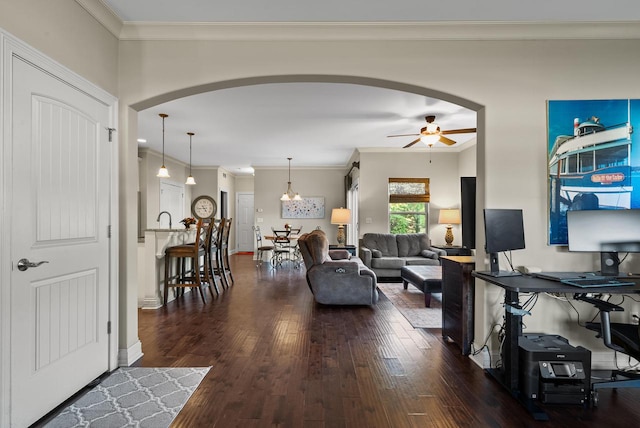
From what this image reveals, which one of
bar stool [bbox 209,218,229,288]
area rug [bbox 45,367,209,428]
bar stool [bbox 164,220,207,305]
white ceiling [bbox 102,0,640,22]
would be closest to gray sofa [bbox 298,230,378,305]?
bar stool [bbox 164,220,207,305]

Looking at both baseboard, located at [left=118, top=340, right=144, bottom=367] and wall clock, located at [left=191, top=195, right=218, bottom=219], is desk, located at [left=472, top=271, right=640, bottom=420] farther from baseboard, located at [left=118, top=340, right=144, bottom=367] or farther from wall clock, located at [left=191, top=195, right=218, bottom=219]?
wall clock, located at [left=191, top=195, right=218, bottom=219]

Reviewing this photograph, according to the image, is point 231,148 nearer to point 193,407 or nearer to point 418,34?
point 418,34

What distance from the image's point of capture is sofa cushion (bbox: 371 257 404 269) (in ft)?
20.2

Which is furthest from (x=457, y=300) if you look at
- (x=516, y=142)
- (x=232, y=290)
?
(x=232, y=290)

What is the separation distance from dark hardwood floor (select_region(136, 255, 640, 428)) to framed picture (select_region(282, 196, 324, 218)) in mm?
5570

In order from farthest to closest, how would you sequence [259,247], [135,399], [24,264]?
[259,247] → [135,399] → [24,264]

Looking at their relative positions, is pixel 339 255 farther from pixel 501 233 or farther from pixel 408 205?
pixel 501 233

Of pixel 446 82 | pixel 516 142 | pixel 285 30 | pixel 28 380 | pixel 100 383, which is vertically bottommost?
pixel 100 383

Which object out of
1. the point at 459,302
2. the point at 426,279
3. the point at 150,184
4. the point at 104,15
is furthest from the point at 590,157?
the point at 150,184

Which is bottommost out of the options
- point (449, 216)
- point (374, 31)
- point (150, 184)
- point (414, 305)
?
point (414, 305)

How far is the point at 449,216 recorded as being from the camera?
670cm

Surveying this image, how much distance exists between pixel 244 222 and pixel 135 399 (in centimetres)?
943

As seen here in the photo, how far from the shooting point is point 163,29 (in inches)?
107

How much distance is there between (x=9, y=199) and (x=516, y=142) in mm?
3381
